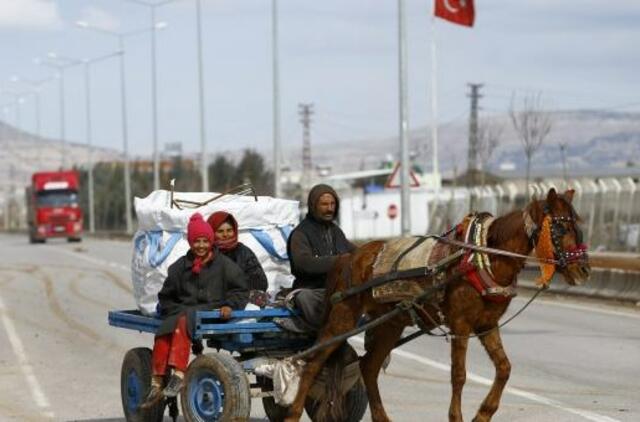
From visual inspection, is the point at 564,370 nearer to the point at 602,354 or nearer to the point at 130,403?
the point at 602,354

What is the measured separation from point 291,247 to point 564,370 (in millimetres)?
5513

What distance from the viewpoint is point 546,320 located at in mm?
21594

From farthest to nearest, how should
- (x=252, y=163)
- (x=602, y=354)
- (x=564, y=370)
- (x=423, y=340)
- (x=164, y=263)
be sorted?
(x=252, y=163)
(x=423, y=340)
(x=602, y=354)
(x=564, y=370)
(x=164, y=263)

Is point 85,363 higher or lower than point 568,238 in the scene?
lower

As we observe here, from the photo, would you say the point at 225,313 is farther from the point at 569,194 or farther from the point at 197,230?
the point at 569,194

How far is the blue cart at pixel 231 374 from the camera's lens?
9.67 metres

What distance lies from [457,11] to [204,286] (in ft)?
92.7

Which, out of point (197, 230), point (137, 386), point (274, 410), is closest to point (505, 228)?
point (197, 230)

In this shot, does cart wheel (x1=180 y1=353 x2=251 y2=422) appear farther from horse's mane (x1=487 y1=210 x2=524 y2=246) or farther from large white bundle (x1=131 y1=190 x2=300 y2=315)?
horse's mane (x1=487 y1=210 x2=524 y2=246)

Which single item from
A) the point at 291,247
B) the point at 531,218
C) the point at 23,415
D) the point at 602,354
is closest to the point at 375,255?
the point at 291,247

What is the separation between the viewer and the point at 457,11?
1474 inches

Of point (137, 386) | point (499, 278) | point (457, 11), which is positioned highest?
point (457, 11)

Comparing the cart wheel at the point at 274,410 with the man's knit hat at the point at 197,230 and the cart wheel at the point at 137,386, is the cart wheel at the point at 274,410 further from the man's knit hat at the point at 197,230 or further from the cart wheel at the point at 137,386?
the man's knit hat at the point at 197,230

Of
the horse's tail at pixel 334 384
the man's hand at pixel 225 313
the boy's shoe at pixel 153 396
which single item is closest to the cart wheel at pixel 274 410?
the horse's tail at pixel 334 384
